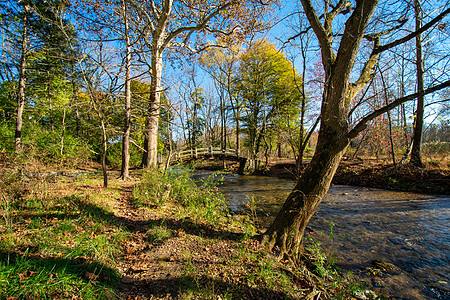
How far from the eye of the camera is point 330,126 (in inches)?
109

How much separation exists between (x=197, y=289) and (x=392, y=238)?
4.47 meters

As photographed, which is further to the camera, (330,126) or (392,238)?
(392,238)

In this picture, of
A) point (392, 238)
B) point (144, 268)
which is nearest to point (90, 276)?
point (144, 268)

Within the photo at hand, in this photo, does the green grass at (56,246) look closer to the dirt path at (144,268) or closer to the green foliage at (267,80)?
the dirt path at (144,268)

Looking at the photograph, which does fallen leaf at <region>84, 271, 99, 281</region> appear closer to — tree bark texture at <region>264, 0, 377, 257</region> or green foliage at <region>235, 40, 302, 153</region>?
tree bark texture at <region>264, 0, 377, 257</region>

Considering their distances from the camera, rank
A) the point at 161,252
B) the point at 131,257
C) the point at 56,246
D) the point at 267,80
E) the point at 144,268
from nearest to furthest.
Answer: the point at 56,246 < the point at 144,268 < the point at 131,257 < the point at 161,252 < the point at 267,80

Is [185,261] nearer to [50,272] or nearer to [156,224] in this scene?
[156,224]

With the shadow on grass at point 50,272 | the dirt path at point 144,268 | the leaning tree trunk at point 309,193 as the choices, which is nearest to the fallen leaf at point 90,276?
the shadow on grass at point 50,272

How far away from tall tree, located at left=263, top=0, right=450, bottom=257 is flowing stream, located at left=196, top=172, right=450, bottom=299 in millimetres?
537

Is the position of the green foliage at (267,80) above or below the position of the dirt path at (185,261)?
above

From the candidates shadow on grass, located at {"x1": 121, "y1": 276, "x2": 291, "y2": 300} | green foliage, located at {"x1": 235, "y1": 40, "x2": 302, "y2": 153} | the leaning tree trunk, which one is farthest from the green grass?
green foliage, located at {"x1": 235, "y1": 40, "x2": 302, "y2": 153}

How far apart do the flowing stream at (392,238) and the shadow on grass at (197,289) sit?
1.28 metres

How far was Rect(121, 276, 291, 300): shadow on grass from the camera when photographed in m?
1.84

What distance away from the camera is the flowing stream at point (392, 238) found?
2.77 meters
